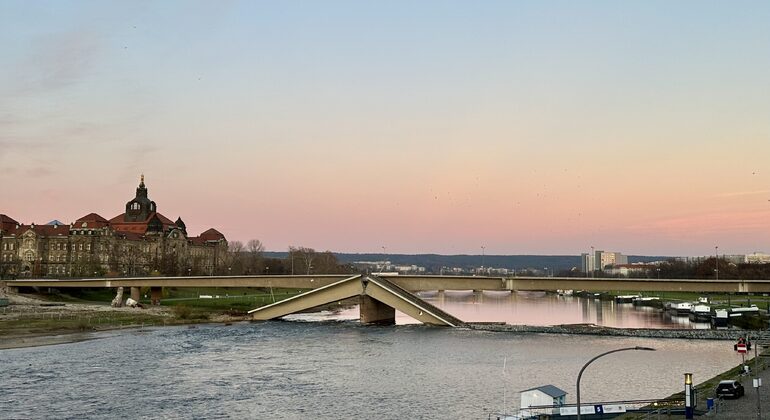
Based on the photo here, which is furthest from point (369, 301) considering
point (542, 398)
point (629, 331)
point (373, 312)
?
point (542, 398)

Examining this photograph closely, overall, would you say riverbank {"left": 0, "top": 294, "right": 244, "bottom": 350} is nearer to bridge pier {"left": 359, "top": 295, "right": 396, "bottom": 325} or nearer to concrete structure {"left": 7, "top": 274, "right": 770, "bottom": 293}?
concrete structure {"left": 7, "top": 274, "right": 770, "bottom": 293}

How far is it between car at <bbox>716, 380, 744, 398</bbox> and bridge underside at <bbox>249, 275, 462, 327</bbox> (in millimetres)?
64829

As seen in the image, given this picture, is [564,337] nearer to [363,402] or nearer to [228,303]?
[363,402]

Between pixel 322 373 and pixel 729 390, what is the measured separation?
33230mm

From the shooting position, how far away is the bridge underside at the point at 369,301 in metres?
113

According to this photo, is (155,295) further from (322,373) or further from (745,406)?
(745,406)

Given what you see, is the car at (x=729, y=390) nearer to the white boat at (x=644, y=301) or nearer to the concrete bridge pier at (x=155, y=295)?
the concrete bridge pier at (x=155, y=295)

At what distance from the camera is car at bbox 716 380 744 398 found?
47.5 m

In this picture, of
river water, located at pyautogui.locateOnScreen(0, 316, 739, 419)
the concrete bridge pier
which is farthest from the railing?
the concrete bridge pier

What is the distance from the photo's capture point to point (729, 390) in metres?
47.6

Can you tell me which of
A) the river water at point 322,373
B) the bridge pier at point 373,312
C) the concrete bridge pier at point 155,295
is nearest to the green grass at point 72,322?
the river water at point 322,373

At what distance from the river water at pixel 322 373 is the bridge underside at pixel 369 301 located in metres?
12.7

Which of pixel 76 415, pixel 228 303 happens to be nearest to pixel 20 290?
pixel 228 303

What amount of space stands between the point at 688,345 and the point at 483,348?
2457 centimetres
